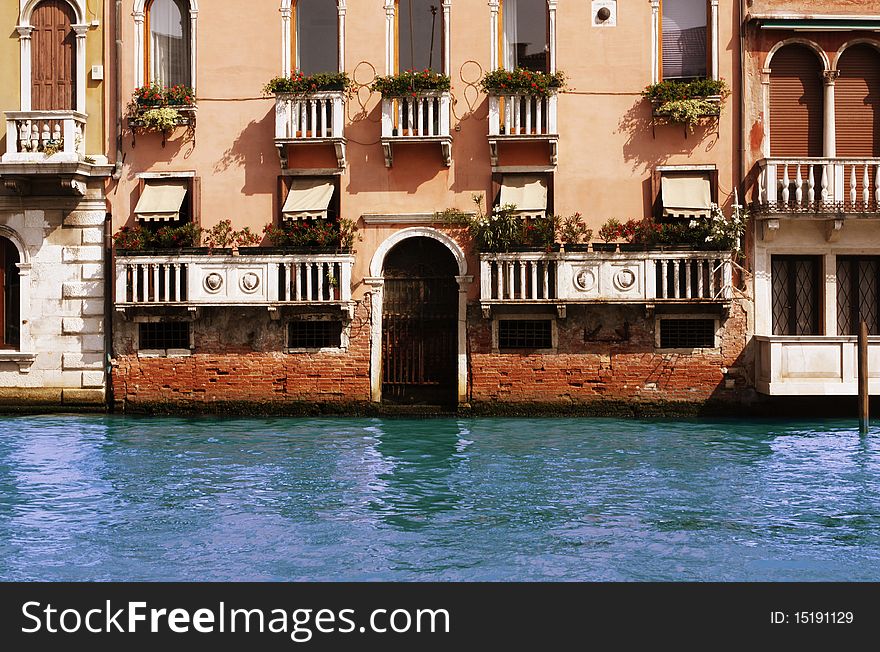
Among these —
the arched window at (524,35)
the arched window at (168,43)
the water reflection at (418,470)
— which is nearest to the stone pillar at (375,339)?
the water reflection at (418,470)

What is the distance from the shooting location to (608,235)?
14930 millimetres

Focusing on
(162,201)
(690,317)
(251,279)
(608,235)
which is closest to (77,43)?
(162,201)

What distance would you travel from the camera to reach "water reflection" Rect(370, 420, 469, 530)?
890 cm

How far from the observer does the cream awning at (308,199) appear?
15172 millimetres

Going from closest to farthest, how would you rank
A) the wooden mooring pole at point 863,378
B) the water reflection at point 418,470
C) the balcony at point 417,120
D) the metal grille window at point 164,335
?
the water reflection at point 418,470 → the wooden mooring pole at point 863,378 → the balcony at point 417,120 → the metal grille window at point 164,335

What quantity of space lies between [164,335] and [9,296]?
7.91ft

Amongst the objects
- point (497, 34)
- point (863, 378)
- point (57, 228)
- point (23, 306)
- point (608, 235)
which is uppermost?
point (497, 34)

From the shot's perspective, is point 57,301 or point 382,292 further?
point 57,301

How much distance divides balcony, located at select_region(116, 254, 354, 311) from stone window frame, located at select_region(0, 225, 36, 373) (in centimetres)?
156

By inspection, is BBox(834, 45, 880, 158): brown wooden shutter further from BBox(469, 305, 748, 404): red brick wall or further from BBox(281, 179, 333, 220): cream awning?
BBox(281, 179, 333, 220): cream awning

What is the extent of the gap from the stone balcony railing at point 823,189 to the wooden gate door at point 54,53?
9.84m

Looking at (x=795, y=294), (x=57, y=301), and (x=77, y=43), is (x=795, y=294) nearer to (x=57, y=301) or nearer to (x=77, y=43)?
(x=57, y=301)

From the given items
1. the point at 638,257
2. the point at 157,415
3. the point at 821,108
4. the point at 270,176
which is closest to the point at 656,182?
the point at 638,257

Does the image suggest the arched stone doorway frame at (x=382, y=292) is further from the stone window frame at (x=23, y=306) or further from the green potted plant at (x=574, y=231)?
the stone window frame at (x=23, y=306)
